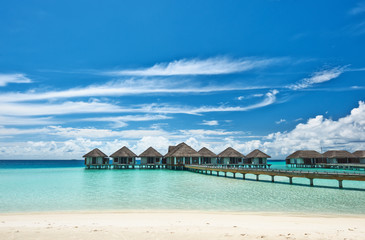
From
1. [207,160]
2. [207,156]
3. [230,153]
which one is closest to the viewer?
[207,156]

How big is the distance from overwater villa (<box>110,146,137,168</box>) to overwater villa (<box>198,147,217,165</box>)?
14634 mm

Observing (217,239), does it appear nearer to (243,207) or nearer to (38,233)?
(38,233)

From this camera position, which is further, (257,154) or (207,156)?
(257,154)

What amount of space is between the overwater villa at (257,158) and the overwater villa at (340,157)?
59.2 ft

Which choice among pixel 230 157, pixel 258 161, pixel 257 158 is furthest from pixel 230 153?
pixel 258 161

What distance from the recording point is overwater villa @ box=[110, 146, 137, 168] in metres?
51.4

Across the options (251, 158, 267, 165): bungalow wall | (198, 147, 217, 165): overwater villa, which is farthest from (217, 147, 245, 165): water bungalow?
(251, 158, 267, 165): bungalow wall

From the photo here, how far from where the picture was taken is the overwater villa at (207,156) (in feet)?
163

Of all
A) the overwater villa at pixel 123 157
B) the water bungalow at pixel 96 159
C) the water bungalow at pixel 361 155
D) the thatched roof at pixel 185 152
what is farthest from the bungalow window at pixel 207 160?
the water bungalow at pixel 361 155

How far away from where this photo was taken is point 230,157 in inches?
2008

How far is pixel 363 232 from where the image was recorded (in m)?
8.00

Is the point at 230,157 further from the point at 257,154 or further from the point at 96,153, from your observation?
the point at 96,153

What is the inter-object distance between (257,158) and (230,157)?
6.79 m

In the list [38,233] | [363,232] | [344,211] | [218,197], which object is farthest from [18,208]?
[344,211]
